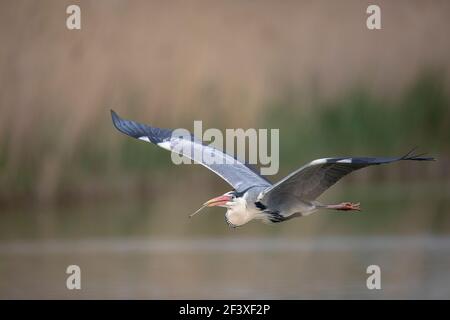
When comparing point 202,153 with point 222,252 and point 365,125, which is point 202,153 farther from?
point 365,125

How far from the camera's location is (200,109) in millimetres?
15625

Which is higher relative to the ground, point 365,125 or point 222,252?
point 365,125

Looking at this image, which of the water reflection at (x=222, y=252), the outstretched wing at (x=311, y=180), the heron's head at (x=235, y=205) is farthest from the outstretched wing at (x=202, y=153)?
the water reflection at (x=222, y=252)

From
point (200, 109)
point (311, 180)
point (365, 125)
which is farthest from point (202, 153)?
point (365, 125)

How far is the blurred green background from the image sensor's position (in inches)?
579

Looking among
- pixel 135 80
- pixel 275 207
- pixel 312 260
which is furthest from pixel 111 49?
pixel 275 207

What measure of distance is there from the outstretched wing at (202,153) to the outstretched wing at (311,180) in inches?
24.0

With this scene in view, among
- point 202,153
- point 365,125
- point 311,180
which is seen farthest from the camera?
point 365,125

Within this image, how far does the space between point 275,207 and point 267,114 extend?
6402 millimetres

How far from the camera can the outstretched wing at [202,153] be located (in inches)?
390

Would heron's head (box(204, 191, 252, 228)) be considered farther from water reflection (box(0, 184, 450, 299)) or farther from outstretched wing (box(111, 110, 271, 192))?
water reflection (box(0, 184, 450, 299))

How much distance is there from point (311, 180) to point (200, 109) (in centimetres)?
695

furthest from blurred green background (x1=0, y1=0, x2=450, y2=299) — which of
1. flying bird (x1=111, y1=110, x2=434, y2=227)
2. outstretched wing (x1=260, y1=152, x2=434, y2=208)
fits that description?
outstretched wing (x1=260, y1=152, x2=434, y2=208)
